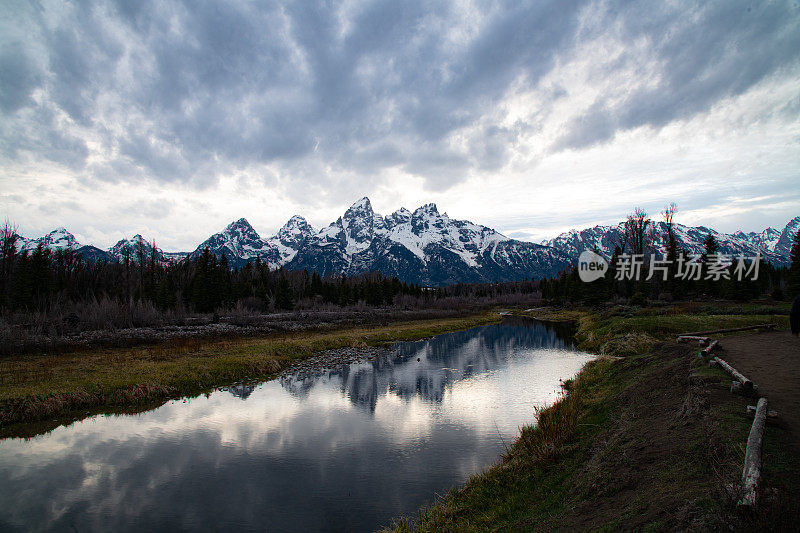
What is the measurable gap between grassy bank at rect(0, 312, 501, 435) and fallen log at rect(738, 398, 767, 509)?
2481cm

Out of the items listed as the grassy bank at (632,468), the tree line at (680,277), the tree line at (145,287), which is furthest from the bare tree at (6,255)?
the tree line at (680,277)

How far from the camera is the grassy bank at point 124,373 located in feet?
60.7

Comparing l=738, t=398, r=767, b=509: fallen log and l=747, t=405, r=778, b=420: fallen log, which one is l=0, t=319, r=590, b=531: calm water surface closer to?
l=747, t=405, r=778, b=420: fallen log

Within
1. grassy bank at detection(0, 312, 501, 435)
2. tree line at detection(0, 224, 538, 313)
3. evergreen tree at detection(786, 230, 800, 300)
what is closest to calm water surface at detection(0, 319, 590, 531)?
grassy bank at detection(0, 312, 501, 435)

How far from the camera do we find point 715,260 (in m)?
66.0

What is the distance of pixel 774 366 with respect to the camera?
15.0m

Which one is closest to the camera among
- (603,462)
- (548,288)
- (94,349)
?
(603,462)

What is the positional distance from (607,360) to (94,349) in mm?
40882

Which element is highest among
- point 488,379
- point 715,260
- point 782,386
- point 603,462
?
point 715,260

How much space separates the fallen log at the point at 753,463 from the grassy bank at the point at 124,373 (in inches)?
977

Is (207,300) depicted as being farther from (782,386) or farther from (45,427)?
(782,386)

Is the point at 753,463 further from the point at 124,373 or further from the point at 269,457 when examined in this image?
the point at 124,373

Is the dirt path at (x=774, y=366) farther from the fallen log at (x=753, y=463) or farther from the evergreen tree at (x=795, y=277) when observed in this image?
the evergreen tree at (x=795, y=277)

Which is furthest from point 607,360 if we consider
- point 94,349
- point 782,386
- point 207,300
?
point 207,300
